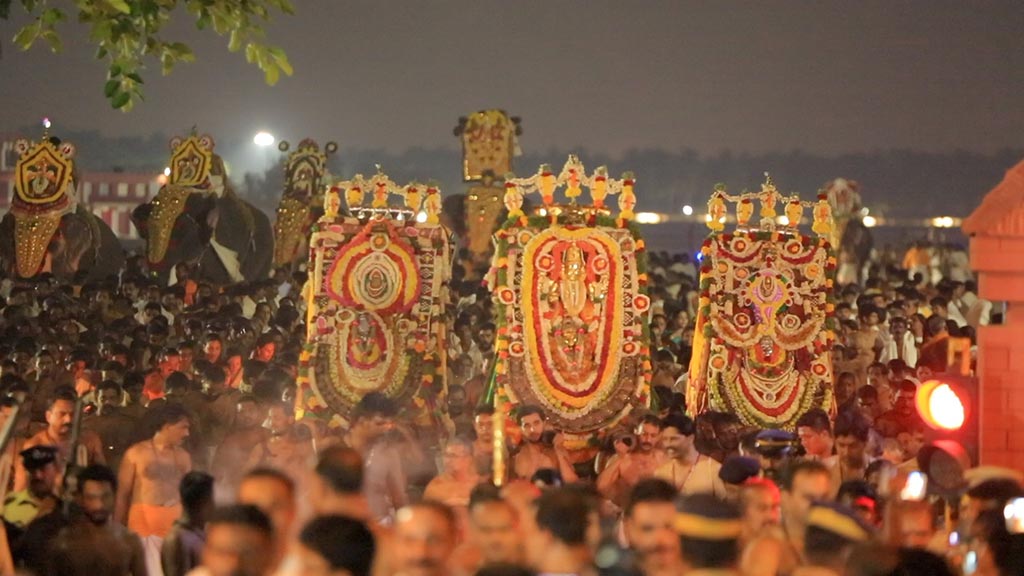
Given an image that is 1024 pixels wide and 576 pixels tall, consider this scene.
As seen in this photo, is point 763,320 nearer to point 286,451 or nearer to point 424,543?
point 286,451

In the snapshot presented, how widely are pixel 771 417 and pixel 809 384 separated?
0.43 meters

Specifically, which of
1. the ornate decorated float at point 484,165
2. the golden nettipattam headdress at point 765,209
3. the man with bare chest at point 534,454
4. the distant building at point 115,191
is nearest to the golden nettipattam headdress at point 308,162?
the ornate decorated float at point 484,165

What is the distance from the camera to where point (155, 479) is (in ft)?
27.7

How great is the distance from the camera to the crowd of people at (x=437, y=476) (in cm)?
547

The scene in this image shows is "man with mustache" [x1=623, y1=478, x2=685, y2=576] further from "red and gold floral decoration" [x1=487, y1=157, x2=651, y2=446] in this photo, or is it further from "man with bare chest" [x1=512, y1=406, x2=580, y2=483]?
"red and gold floral decoration" [x1=487, y1=157, x2=651, y2=446]

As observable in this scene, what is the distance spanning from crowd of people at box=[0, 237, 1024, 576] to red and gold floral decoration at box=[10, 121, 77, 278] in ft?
4.42

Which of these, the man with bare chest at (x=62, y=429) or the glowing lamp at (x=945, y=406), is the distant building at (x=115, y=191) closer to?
the man with bare chest at (x=62, y=429)

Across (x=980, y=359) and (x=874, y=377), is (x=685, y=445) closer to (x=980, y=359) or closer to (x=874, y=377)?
(x=980, y=359)

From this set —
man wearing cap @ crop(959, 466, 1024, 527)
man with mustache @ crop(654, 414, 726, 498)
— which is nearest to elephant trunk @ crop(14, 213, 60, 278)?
man with mustache @ crop(654, 414, 726, 498)

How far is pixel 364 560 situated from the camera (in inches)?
203

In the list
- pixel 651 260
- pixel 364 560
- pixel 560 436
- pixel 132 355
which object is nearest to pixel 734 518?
pixel 364 560

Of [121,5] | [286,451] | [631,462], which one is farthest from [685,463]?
[121,5]

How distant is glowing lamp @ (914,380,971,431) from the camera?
789 centimetres

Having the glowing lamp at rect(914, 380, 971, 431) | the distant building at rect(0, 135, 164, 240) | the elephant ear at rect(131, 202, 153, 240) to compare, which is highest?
the distant building at rect(0, 135, 164, 240)
